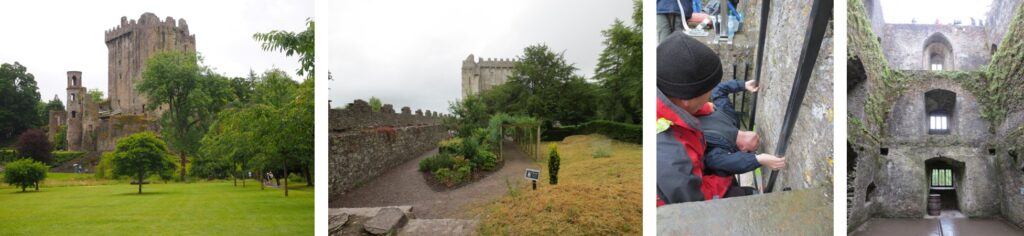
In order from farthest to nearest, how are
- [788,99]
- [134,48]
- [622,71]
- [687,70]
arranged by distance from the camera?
[134,48], [622,71], [788,99], [687,70]

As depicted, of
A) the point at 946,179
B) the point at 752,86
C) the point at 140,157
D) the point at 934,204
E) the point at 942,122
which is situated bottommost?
the point at 934,204

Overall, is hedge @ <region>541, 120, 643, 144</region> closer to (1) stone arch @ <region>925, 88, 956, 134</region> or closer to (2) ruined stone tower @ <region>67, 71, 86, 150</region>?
(1) stone arch @ <region>925, 88, 956, 134</region>

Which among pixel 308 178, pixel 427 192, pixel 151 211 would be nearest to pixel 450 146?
pixel 427 192

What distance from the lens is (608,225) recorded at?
13.4 feet

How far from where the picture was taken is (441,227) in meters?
4.17

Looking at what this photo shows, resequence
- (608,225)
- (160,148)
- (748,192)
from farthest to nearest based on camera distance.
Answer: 1. (160,148)
2. (608,225)
3. (748,192)

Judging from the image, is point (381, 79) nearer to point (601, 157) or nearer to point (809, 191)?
point (601, 157)

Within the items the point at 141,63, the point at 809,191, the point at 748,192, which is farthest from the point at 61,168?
the point at 809,191

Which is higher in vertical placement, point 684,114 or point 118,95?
point 118,95

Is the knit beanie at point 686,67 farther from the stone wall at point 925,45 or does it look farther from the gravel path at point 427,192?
the stone wall at point 925,45

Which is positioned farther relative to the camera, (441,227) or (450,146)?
(450,146)

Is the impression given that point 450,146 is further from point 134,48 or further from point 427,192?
point 134,48

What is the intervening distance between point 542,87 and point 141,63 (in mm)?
3180

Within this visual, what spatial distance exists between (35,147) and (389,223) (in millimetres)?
2820
